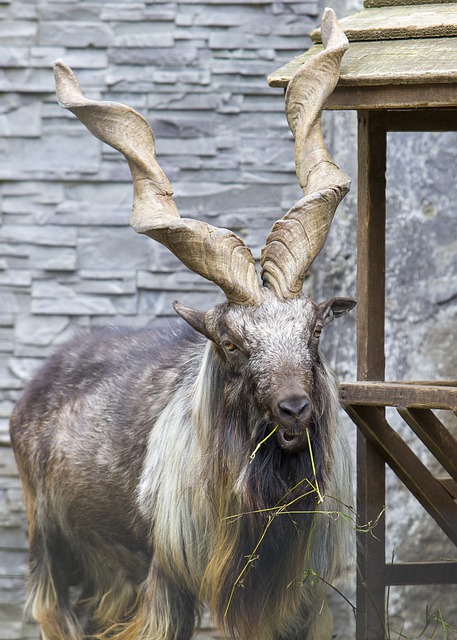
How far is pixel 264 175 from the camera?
626cm

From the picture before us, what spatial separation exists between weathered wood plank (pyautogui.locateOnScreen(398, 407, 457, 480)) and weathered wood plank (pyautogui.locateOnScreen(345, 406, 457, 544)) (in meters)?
0.12

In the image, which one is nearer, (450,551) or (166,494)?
(166,494)

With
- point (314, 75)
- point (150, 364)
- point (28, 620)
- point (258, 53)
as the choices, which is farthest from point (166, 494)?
point (258, 53)

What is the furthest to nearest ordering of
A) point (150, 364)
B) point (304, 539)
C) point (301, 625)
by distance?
point (150, 364) < point (301, 625) < point (304, 539)

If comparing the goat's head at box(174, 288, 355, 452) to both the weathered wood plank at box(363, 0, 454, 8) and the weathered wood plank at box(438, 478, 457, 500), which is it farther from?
the weathered wood plank at box(363, 0, 454, 8)

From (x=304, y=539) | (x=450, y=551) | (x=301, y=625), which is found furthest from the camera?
(x=450, y=551)

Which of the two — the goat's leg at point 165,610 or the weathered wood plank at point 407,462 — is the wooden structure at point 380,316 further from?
the goat's leg at point 165,610

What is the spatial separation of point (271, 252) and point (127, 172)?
2.30 meters

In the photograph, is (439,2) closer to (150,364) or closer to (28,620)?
(150,364)

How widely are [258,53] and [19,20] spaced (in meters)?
1.39

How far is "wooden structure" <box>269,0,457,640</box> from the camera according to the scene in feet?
14.1

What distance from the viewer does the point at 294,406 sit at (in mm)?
3674

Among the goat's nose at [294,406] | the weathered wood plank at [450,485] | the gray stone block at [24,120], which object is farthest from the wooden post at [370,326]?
the gray stone block at [24,120]

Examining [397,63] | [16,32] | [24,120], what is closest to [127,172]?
[24,120]
